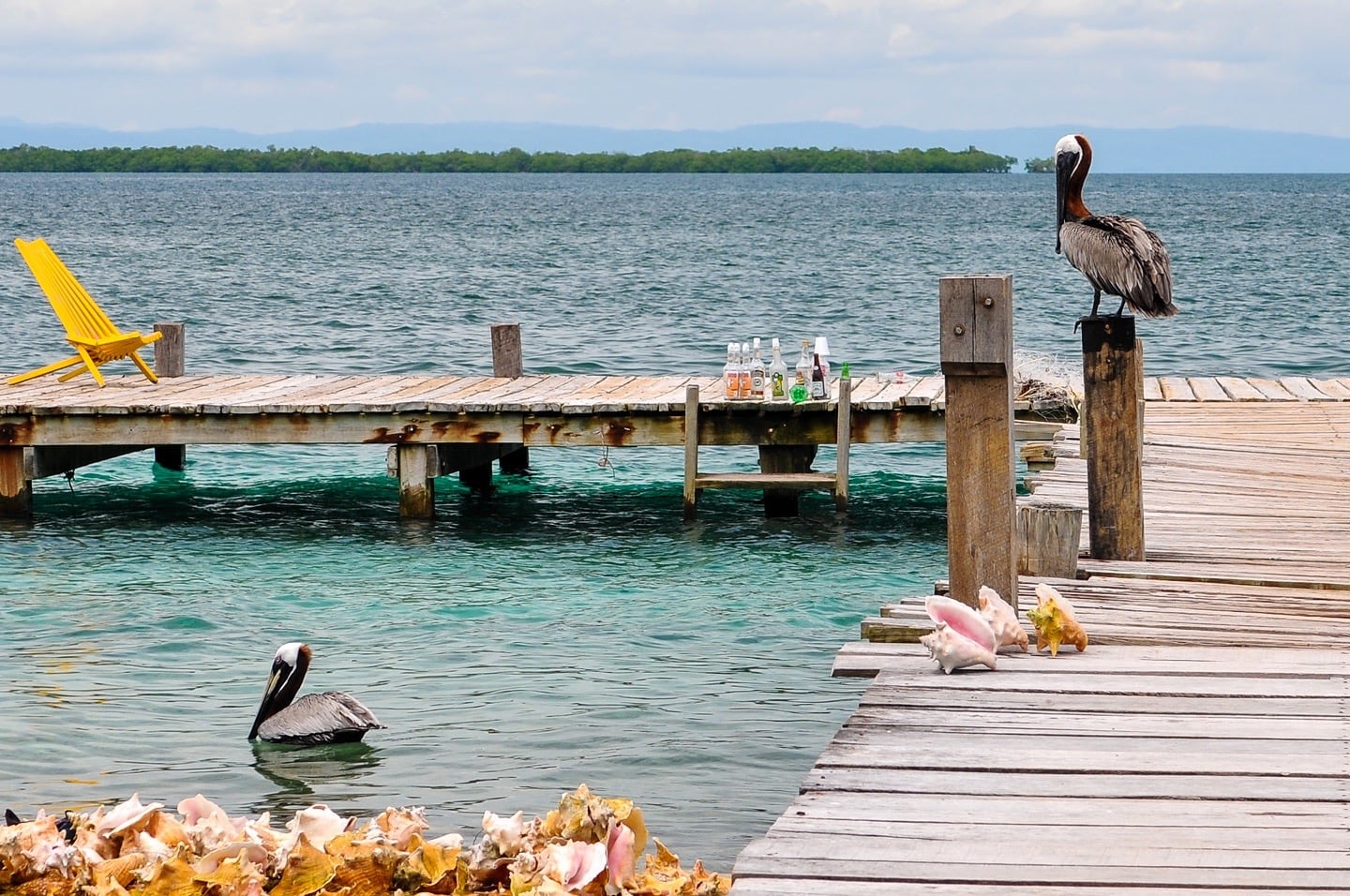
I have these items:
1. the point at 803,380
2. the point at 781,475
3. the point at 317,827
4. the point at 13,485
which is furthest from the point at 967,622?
the point at 13,485

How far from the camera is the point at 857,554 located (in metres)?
13.1

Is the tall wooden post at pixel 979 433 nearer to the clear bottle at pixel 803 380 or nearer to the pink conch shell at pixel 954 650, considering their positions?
the pink conch shell at pixel 954 650

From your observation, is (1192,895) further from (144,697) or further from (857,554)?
(857,554)

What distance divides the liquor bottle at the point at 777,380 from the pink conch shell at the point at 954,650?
785cm

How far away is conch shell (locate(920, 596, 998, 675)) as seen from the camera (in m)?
5.57

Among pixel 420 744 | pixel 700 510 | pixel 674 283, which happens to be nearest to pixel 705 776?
pixel 420 744

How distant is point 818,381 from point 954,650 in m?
8.06

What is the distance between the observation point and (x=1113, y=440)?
7406mm

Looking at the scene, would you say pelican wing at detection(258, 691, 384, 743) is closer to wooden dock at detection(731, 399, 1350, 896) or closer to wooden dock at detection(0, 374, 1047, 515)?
wooden dock at detection(731, 399, 1350, 896)

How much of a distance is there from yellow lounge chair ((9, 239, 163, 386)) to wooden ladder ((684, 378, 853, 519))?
5002mm

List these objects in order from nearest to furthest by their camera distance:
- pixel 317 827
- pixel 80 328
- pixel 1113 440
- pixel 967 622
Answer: pixel 317 827 < pixel 967 622 < pixel 1113 440 < pixel 80 328

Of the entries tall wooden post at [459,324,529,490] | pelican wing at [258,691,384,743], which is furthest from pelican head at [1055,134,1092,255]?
tall wooden post at [459,324,529,490]

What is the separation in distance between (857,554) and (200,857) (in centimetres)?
917

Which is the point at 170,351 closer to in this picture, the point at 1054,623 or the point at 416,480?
the point at 416,480
